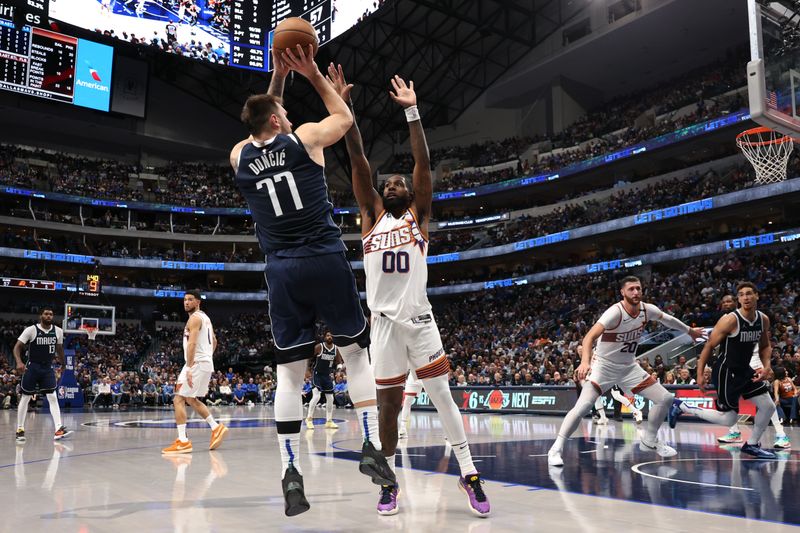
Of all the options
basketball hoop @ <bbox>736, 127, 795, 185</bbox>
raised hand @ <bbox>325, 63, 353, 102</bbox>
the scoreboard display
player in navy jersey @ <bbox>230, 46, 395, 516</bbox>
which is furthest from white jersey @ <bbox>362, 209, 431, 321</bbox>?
the scoreboard display

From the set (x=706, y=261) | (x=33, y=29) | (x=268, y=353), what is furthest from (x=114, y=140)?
(x=706, y=261)

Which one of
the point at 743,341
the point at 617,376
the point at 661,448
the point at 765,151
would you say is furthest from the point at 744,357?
the point at 765,151

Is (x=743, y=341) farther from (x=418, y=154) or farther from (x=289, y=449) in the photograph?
(x=289, y=449)

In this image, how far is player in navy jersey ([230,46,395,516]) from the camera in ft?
13.8

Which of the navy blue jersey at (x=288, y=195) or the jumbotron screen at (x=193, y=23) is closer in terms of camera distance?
the navy blue jersey at (x=288, y=195)

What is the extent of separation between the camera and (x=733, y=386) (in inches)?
328

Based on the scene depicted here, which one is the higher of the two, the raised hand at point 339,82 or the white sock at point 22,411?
the raised hand at point 339,82

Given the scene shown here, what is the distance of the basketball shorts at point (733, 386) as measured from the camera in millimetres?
8250

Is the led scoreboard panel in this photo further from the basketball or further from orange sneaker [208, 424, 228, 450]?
the basketball

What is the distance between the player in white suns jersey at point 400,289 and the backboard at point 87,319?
25.9 m

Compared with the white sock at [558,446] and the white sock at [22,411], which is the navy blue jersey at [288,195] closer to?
the white sock at [558,446]

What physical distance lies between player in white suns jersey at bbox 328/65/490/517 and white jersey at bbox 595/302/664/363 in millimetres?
3412

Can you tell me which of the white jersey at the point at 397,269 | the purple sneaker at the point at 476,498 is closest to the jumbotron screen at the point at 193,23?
the white jersey at the point at 397,269

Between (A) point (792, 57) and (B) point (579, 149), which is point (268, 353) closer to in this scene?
(B) point (579, 149)
